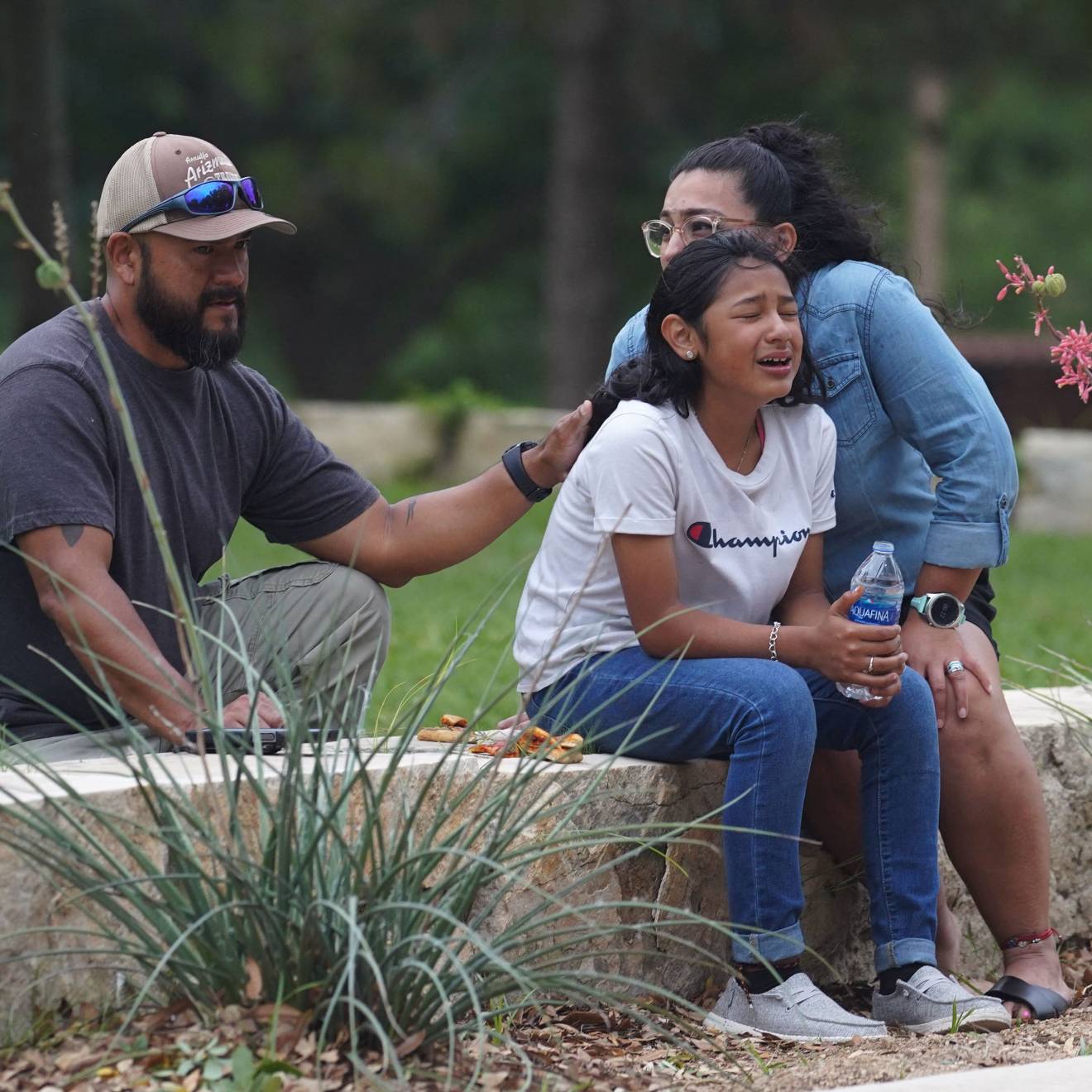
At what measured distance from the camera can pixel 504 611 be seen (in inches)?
284

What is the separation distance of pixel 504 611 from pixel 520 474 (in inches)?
140

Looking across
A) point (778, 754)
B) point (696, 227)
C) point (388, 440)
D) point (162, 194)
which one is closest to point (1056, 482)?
point (388, 440)

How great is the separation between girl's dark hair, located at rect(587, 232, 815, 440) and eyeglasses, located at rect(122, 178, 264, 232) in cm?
81

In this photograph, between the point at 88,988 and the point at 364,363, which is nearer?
the point at 88,988

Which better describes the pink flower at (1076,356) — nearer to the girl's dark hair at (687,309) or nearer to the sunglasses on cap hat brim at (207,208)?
the girl's dark hair at (687,309)

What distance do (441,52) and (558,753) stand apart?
1613cm

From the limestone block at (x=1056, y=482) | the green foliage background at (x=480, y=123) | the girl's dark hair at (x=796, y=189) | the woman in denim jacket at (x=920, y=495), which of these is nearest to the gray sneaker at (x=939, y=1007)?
the woman in denim jacket at (x=920, y=495)

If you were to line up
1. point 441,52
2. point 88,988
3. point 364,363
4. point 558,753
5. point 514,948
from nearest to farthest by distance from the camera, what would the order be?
point 88,988, point 514,948, point 558,753, point 441,52, point 364,363

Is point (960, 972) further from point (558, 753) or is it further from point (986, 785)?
point (558, 753)

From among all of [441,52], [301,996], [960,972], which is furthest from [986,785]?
[441,52]

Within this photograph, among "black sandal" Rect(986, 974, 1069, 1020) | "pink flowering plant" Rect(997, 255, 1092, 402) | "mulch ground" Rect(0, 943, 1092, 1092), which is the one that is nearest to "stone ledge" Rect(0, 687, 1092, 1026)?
"mulch ground" Rect(0, 943, 1092, 1092)

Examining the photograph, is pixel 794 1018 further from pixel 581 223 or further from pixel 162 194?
pixel 581 223

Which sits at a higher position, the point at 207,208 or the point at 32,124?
the point at 32,124

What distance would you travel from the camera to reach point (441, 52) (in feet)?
59.8
